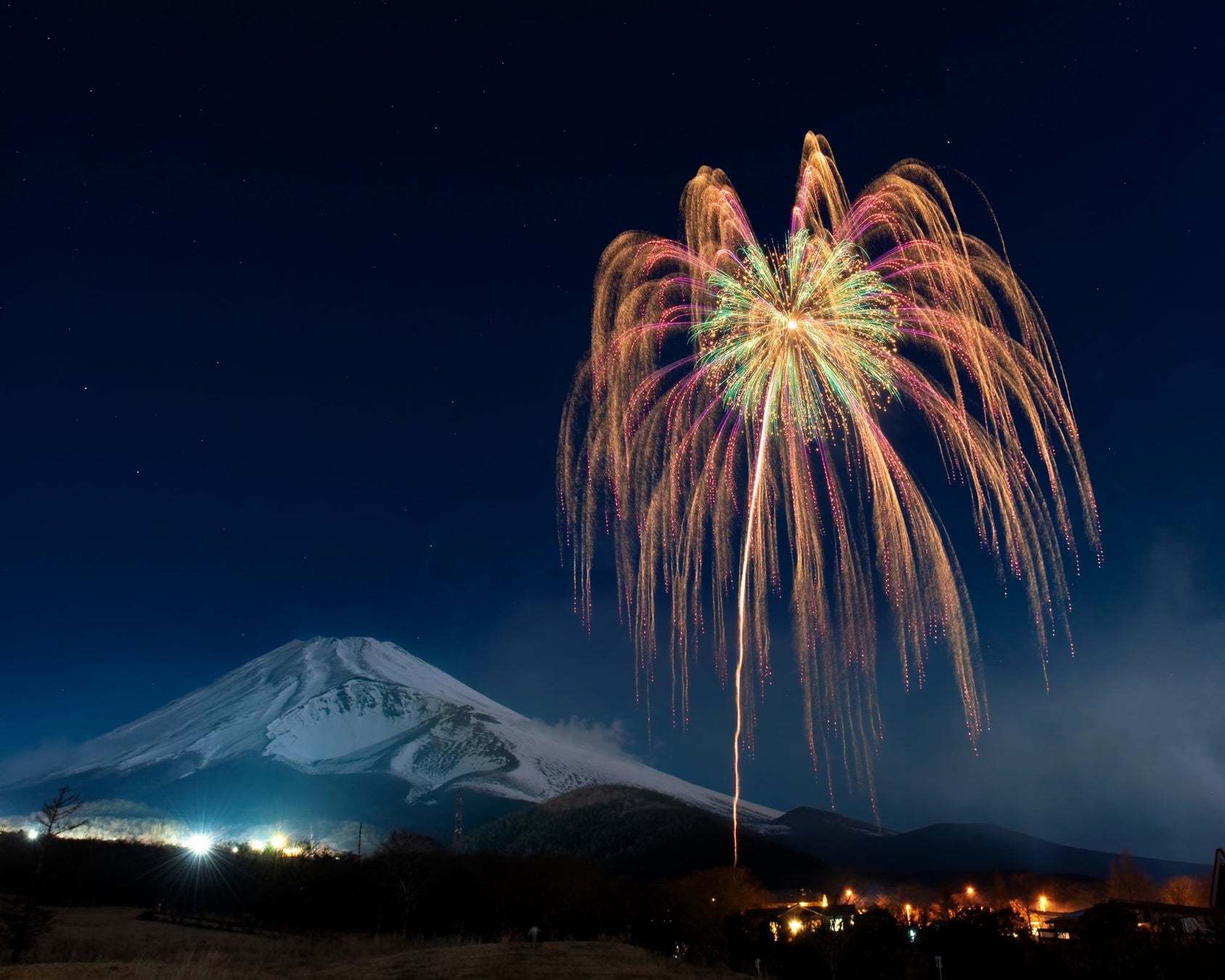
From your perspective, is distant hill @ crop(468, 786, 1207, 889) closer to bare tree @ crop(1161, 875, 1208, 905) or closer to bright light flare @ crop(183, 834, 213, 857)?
bare tree @ crop(1161, 875, 1208, 905)

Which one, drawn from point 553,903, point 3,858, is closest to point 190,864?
point 3,858

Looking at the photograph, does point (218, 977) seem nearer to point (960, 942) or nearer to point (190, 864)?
point (960, 942)

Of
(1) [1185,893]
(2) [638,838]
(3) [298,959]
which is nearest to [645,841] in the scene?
(2) [638,838]

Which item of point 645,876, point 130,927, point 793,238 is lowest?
point 645,876

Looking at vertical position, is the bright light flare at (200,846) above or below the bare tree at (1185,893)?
above

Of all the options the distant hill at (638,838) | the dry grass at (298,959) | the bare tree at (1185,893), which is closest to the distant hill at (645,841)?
the distant hill at (638,838)

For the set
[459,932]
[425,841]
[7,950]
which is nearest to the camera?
[7,950]

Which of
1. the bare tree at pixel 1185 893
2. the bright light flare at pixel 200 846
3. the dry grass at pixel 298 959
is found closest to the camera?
the dry grass at pixel 298 959

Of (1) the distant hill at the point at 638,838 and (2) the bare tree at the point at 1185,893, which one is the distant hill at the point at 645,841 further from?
(2) the bare tree at the point at 1185,893

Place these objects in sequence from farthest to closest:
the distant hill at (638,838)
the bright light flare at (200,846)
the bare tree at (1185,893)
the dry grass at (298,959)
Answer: the distant hill at (638,838) < the bare tree at (1185,893) < the bright light flare at (200,846) < the dry grass at (298,959)
